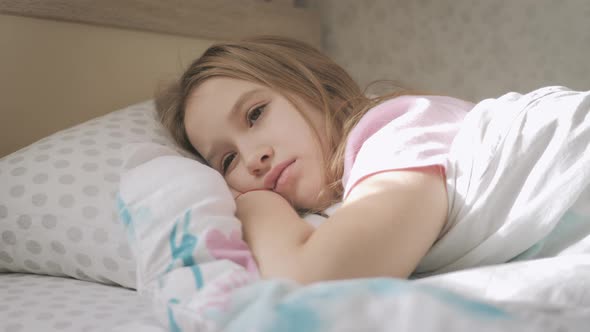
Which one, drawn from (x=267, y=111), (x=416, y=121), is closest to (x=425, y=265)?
(x=416, y=121)

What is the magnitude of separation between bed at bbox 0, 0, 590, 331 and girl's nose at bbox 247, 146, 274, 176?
161 millimetres

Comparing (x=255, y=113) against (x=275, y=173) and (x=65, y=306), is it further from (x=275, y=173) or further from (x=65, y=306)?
(x=65, y=306)

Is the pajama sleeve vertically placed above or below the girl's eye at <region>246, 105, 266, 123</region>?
above

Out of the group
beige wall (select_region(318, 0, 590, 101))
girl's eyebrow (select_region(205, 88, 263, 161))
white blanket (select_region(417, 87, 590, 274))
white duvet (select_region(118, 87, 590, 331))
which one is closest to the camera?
white duvet (select_region(118, 87, 590, 331))

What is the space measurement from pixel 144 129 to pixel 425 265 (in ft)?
2.23

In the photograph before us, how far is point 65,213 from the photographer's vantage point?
867 millimetres

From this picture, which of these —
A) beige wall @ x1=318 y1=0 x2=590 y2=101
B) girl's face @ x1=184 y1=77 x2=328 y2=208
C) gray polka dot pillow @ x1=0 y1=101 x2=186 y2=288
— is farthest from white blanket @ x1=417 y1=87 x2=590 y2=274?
beige wall @ x1=318 y1=0 x2=590 y2=101

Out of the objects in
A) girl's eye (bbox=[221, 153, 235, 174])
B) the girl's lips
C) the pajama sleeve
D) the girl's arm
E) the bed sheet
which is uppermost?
the pajama sleeve

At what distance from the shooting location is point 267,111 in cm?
96

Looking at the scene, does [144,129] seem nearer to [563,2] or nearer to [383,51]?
[383,51]

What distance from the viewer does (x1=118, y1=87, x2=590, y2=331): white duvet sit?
0.46 metres

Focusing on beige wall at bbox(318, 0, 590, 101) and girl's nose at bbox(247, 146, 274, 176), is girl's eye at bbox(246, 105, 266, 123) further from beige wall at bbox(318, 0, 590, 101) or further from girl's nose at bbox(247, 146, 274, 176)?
beige wall at bbox(318, 0, 590, 101)

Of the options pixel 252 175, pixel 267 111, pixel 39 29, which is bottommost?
pixel 252 175

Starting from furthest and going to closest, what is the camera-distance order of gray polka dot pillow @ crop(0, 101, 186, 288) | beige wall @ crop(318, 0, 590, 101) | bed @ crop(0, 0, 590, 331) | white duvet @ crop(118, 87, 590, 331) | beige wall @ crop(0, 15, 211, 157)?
1. beige wall @ crop(318, 0, 590, 101)
2. beige wall @ crop(0, 15, 211, 157)
3. gray polka dot pillow @ crop(0, 101, 186, 288)
4. white duvet @ crop(118, 87, 590, 331)
5. bed @ crop(0, 0, 590, 331)
